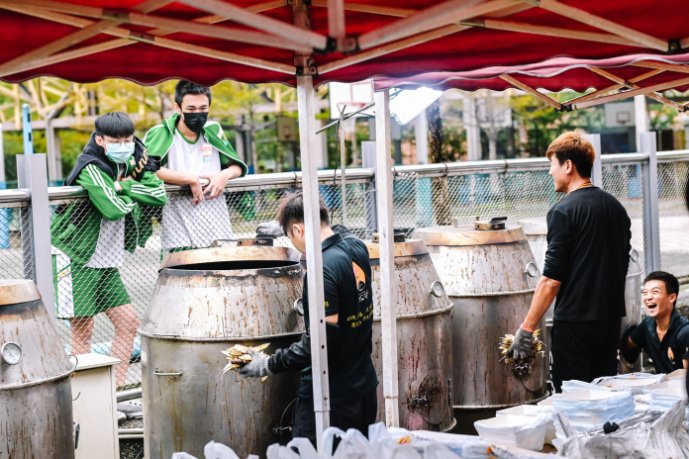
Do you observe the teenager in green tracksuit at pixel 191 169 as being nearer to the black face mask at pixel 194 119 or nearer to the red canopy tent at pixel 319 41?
the black face mask at pixel 194 119

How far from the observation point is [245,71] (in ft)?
16.0

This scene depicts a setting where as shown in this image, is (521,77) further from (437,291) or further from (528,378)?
(528,378)

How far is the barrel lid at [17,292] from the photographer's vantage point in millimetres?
4488

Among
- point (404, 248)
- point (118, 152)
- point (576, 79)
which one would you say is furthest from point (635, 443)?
point (118, 152)

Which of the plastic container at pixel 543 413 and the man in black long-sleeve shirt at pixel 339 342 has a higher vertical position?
the man in black long-sleeve shirt at pixel 339 342

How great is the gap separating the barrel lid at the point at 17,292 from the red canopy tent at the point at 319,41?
37.8 inches

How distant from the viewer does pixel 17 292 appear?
454 centimetres

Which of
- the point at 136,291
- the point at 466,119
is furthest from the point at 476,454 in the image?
the point at 466,119

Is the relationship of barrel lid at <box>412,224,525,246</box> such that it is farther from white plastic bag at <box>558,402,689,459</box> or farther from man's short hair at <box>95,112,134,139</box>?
white plastic bag at <box>558,402,689,459</box>

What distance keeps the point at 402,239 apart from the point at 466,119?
31.4 m

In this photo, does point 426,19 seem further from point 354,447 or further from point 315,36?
point 354,447

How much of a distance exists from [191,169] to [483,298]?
215 cm

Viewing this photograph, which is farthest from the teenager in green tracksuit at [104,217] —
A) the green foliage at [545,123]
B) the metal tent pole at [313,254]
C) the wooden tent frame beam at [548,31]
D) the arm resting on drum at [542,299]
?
the green foliage at [545,123]

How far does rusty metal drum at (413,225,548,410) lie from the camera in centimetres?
644
